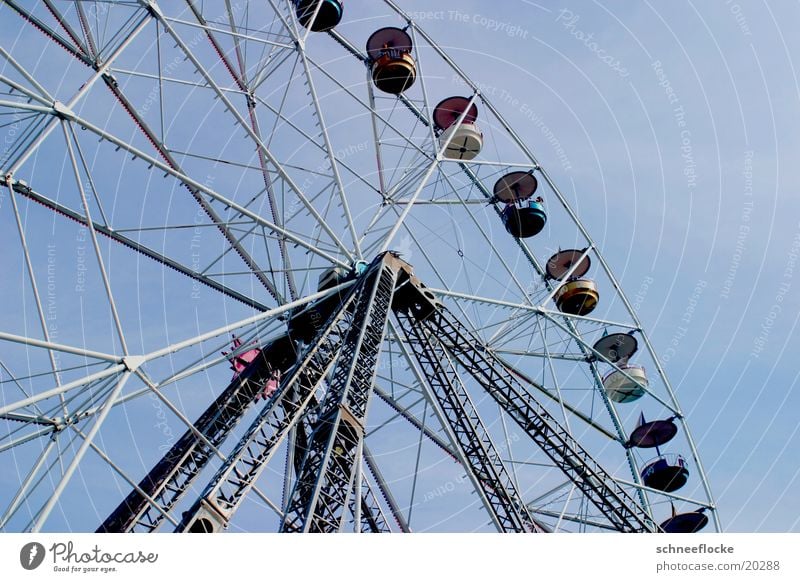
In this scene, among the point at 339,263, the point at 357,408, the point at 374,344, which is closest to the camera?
the point at 357,408

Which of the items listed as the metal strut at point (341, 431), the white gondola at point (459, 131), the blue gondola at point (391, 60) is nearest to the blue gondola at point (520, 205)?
the white gondola at point (459, 131)

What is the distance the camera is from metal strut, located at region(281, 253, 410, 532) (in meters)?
12.5

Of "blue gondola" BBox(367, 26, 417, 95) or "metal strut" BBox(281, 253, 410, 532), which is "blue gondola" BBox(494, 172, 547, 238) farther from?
"metal strut" BBox(281, 253, 410, 532)

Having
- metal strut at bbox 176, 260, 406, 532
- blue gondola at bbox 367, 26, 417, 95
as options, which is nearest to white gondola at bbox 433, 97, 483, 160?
blue gondola at bbox 367, 26, 417, 95

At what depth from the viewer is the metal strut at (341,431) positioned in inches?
492

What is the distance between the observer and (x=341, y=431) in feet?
45.1

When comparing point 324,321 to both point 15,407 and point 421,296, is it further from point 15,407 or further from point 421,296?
point 15,407

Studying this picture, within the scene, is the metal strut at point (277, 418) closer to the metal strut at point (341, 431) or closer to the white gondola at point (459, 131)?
the metal strut at point (341, 431)

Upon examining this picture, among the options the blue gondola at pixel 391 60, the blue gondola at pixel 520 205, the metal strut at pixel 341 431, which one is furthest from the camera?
the blue gondola at pixel 520 205

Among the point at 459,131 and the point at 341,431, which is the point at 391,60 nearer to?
the point at 459,131
